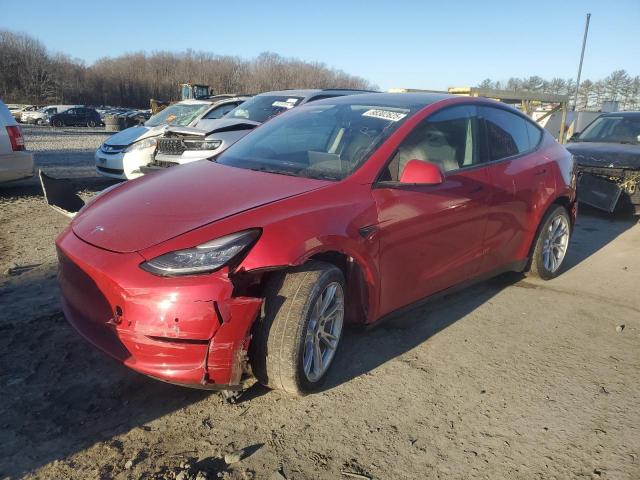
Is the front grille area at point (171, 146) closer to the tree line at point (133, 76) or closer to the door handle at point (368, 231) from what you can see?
the door handle at point (368, 231)

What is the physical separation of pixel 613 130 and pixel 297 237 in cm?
836

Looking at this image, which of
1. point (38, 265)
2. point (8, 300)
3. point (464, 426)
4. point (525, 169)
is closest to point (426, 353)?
point (464, 426)

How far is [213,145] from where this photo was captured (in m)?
6.87

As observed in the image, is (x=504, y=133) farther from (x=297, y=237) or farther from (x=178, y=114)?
(x=178, y=114)

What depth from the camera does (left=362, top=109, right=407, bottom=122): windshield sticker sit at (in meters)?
3.37

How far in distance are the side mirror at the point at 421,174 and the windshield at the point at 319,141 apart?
0.92 ft

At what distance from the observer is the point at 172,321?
225 centimetres

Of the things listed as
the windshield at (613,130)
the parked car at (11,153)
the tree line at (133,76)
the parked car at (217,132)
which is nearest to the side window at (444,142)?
the parked car at (217,132)

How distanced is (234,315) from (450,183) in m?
1.89

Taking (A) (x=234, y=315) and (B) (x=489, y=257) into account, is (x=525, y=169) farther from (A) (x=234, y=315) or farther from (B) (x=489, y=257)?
(A) (x=234, y=315)

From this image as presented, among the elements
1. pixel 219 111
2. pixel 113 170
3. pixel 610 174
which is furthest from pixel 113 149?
pixel 610 174

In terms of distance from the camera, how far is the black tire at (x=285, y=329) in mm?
2486

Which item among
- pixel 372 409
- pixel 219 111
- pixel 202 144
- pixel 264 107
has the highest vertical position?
pixel 264 107

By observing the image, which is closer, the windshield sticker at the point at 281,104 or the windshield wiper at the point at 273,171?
the windshield wiper at the point at 273,171
